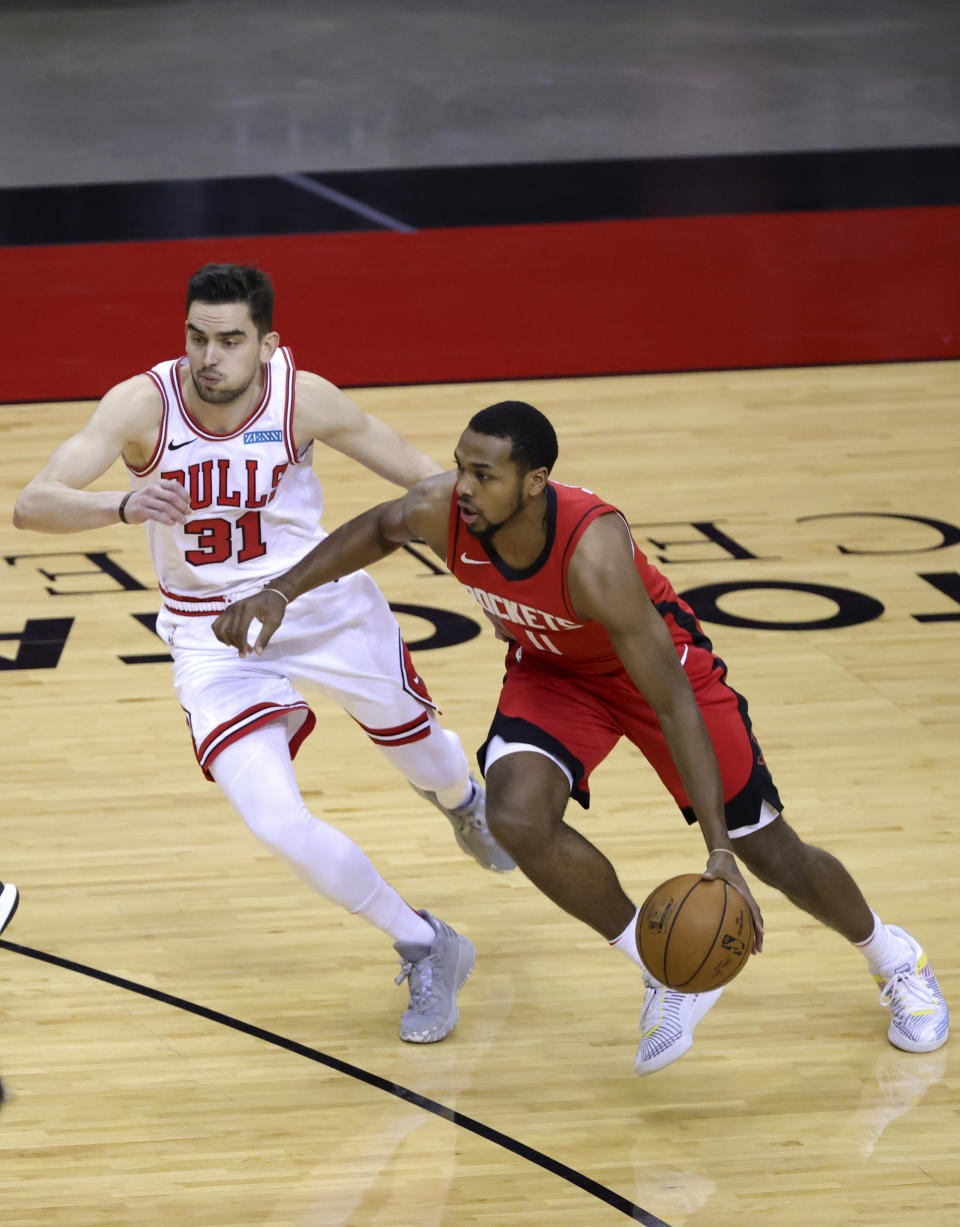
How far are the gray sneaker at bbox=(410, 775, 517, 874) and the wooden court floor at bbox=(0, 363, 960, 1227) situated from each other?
0.55ft

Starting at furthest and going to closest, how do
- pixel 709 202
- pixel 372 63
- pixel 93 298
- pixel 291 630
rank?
pixel 372 63 → pixel 709 202 → pixel 93 298 → pixel 291 630

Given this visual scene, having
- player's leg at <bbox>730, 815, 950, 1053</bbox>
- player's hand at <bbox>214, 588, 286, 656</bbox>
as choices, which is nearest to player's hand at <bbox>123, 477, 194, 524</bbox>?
player's hand at <bbox>214, 588, 286, 656</bbox>

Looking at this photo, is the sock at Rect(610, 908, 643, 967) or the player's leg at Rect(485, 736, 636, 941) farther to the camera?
the sock at Rect(610, 908, 643, 967)

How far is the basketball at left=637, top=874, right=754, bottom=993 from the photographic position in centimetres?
320

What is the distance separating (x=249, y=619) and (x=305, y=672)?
412 mm

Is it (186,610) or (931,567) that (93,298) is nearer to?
(931,567)

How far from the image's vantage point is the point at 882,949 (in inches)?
146

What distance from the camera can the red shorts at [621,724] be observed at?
11.5 feet

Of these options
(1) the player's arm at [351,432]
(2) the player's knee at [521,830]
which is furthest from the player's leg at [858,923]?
(1) the player's arm at [351,432]

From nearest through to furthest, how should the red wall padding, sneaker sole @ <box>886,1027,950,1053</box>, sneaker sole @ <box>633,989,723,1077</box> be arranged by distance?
sneaker sole @ <box>633,989,723,1077</box>, sneaker sole @ <box>886,1027,950,1053</box>, the red wall padding

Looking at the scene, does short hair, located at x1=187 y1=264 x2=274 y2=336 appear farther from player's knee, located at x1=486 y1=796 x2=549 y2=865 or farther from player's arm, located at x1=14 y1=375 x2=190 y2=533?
player's knee, located at x1=486 y1=796 x2=549 y2=865

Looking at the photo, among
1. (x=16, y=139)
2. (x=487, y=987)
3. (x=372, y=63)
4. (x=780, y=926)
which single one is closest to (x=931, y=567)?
(x=780, y=926)

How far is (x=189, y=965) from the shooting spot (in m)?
4.13

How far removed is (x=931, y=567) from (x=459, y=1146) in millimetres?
4019
